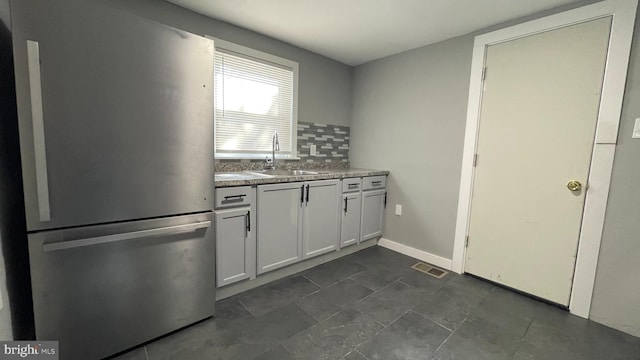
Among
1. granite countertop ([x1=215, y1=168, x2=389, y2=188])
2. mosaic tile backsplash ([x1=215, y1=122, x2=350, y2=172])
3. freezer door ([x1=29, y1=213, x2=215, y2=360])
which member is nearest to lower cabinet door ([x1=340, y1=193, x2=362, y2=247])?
granite countertop ([x1=215, y1=168, x2=389, y2=188])

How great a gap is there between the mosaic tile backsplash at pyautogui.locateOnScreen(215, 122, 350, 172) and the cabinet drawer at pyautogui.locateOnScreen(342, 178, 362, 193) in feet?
1.97

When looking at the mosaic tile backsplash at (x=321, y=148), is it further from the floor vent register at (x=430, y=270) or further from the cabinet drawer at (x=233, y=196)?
the floor vent register at (x=430, y=270)

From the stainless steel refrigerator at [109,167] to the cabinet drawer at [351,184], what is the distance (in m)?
1.39

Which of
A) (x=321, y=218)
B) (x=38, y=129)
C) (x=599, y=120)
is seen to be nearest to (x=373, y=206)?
(x=321, y=218)

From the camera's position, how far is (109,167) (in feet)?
4.21

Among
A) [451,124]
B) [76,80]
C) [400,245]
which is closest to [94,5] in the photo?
[76,80]

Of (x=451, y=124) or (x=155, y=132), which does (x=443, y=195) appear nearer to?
(x=451, y=124)

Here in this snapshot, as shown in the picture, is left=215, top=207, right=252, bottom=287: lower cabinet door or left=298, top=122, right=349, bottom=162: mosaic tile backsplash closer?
left=215, top=207, right=252, bottom=287: lower cabinet door

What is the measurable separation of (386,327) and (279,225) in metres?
1.08

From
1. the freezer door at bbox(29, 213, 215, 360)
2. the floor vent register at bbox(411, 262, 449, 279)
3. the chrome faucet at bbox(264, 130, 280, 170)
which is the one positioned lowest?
the floor vent register at bbox(411, 262, 449, 279)

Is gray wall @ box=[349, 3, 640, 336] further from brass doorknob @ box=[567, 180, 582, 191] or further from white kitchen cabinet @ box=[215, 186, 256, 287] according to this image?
white kitchen cabinet @ box=[215, 186, 256, 287]

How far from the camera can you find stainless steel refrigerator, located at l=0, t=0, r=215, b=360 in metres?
1.13

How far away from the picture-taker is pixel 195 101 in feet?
A: 4.96

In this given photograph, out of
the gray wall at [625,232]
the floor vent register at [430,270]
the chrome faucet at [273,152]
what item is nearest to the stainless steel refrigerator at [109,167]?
the chrome faucet at [273,152]
